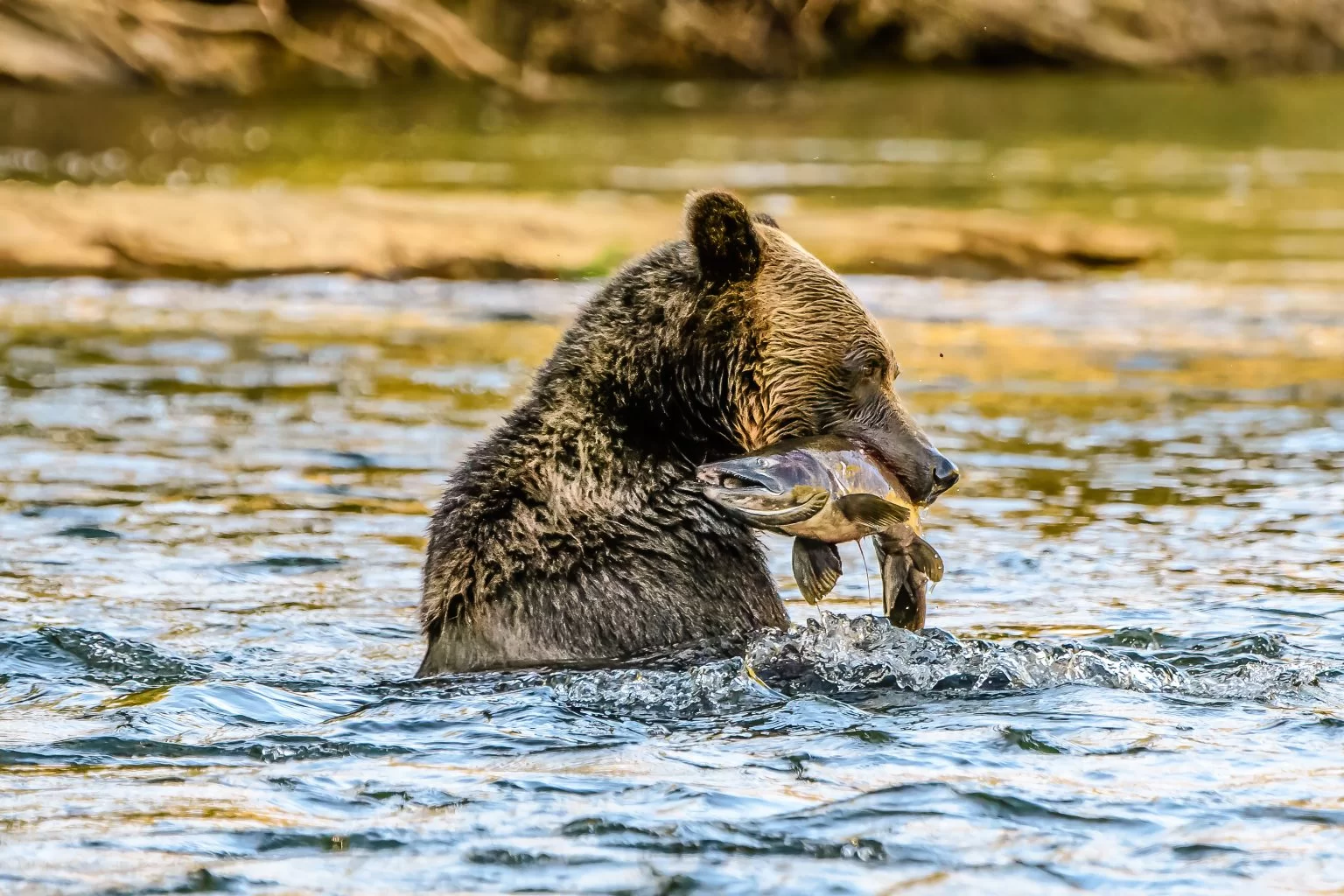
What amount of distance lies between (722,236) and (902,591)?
105 cm

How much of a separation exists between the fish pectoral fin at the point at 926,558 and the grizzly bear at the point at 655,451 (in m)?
0.16

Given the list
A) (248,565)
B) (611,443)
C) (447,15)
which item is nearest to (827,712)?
(611,443)

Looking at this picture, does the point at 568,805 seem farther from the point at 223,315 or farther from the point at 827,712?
the point at 223,315

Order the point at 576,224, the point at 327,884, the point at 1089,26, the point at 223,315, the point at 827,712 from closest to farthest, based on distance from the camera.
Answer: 1. the point at 327,884
2. the point at 827,712
3. the point at 223,315
4. the point at 576,224
5. the point at 1089,26

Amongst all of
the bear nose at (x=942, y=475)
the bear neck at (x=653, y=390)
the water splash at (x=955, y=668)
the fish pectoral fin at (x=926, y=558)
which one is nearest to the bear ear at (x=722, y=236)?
the bear neck at (x=653, y=390)

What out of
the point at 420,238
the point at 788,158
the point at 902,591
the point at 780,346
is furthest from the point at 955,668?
the point at 788,158

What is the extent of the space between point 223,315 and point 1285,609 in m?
8.00

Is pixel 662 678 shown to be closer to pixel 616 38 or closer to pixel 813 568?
pixel 813 568

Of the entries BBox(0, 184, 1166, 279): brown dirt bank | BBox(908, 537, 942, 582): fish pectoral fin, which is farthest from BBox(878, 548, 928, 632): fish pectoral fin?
BBox(0, 184, 1166, 279): brown dirt bank

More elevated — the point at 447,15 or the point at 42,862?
the point at 447,15

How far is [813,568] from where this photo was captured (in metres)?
5.22

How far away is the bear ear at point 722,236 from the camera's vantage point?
206 inches

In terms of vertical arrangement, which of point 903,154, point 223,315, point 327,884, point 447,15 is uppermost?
point 447,15

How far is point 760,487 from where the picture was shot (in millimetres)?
4930
